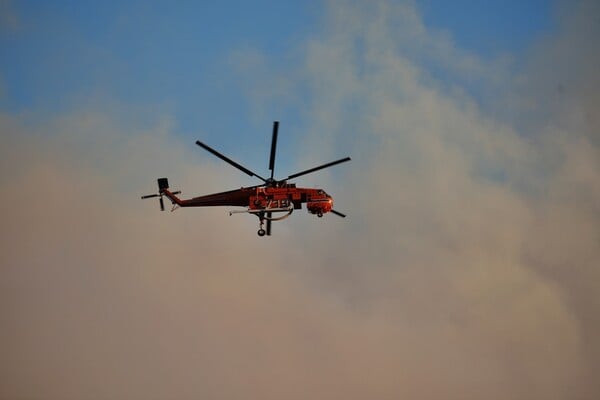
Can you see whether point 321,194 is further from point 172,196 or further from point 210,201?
point 172,196

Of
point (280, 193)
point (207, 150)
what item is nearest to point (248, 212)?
point (280, 193)

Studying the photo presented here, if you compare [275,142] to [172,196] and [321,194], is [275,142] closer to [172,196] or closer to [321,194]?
[321,194]

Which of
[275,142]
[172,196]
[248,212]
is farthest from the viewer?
[172,196]

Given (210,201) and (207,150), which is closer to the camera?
(207,150)

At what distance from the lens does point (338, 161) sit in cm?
6197

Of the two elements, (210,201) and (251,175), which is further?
(210,201)

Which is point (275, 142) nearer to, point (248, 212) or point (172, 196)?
point (248, 212)

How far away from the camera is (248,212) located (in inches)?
2598

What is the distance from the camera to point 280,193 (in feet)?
216

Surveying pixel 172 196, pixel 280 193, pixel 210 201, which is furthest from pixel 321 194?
pixel 172 196

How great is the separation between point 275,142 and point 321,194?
694 cm

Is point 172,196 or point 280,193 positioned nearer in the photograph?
point 280,193

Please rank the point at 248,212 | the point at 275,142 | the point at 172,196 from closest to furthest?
the point at 275,142
the point at 248,212
the point at 172,196

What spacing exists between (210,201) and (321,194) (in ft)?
36.2
